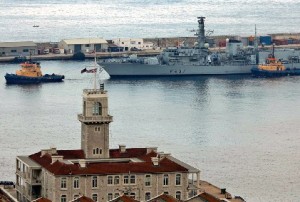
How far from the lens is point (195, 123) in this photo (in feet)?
287

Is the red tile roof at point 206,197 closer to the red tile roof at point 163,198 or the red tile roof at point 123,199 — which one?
the red tile roof at point 163,198

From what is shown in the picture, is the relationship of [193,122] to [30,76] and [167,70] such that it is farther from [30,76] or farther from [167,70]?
[167,70]

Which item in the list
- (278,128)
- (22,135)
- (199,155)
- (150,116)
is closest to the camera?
(199,155)

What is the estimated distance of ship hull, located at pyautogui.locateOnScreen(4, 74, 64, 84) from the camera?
116125mm

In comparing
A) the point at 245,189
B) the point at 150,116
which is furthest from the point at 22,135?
the point at 245,189

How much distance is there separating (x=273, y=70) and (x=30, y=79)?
70.4ft

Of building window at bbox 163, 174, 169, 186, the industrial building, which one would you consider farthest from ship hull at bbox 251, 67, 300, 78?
building window at bbox 163, 174, 169, 186

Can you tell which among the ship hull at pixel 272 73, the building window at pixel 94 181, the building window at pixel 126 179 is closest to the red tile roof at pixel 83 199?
the building window at pixel 94 181

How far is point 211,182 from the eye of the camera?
2552 inches

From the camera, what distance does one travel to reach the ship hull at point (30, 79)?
381 ft

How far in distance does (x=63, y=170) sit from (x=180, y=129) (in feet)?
91.2

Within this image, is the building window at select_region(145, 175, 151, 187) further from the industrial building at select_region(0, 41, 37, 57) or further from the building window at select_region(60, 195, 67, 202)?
the industrial building at select_region(0, 41, 37, 57)

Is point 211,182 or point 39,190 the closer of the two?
point 39,190

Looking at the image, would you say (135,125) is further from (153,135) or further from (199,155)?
(199,155)
